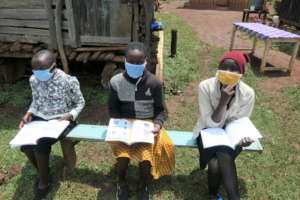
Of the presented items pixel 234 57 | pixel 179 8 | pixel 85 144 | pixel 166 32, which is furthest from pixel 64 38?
pixel 179 8

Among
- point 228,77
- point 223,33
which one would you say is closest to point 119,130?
point 228,77

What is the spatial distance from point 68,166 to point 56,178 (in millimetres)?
193

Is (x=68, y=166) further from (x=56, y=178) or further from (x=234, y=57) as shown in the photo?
(x=234, y=57)

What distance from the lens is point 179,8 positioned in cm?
1850

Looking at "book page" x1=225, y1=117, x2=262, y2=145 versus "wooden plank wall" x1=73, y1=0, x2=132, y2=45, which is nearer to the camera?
"book page" x1=225, y1=117, x2=262, y2=145

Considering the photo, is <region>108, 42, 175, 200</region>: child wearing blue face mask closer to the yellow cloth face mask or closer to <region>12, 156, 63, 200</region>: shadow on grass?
the yellow cloth face mask

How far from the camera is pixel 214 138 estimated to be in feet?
11.0

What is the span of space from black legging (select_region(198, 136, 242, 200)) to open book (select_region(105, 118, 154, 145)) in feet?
2.00

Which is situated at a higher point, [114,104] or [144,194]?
[114,104]

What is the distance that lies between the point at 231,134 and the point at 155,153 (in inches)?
32.3

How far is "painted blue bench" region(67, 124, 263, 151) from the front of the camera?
3619 mm

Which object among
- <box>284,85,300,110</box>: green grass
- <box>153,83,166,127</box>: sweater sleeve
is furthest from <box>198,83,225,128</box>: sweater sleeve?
<box>284,85,300,110</box>: green grass

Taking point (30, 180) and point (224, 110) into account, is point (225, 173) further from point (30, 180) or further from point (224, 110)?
point (30, 180)

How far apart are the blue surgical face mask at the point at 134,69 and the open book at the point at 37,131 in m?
0.89
